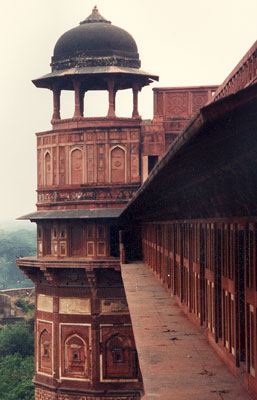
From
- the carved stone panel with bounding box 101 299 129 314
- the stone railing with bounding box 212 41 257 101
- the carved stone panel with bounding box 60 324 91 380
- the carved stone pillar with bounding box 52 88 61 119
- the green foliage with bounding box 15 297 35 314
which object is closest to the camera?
the stone railing with bounding box 212 41 257 101

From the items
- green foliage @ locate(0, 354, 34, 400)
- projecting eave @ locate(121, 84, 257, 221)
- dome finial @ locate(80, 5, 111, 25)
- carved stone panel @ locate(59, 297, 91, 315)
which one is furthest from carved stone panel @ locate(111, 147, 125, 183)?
projecting eave @ locate(121, 84, 257, 221)

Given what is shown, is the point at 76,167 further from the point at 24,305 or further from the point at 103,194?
the point at 24,305

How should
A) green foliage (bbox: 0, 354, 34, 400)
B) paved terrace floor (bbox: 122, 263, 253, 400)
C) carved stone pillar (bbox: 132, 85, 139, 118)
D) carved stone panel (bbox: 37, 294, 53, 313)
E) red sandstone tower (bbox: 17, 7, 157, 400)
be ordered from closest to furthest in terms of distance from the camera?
paved terrace floor (bbox: 122, 263, 253, 400) < red sandstone tower (bbox: 17, 7, 157, 400) < carved stone panel (bbox: 37, 294, 53, 313) < carved stone pillar (bbox: 132, 85, 139, 118) < green foliage (bbox: 0, 354, 34, 400)

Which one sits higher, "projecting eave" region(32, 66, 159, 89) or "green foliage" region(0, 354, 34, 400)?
"projecting eave" region(32, 66, 159, 89)

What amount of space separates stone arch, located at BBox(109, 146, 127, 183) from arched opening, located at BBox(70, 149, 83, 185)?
127 cm

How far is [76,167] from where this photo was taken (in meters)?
31.8

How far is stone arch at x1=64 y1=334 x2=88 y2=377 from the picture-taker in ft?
100

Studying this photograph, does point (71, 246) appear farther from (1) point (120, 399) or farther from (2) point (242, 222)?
(2) point (242, 222)

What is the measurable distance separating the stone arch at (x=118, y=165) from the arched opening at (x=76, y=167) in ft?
4.17

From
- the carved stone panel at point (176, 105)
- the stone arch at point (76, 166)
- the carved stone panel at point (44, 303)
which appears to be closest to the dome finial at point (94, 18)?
the carved stone panel at point (176, 105)

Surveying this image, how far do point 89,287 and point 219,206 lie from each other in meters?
23.4

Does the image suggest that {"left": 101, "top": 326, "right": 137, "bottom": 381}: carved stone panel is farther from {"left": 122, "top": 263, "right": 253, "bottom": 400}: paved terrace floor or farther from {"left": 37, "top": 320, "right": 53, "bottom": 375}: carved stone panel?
{"left": 122, "top": 263, "right": 253, "bottom": 400}: paved terrace floor

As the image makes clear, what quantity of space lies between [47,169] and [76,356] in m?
7.99

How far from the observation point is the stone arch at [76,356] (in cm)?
3048
